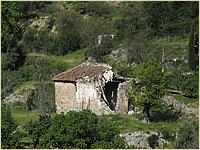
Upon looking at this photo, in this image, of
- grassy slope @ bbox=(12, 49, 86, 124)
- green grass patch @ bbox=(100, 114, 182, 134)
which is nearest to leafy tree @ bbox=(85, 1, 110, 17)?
grassy slope @ bbox=(12, 49, 86, 124)

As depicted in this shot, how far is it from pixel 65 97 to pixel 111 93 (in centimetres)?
232

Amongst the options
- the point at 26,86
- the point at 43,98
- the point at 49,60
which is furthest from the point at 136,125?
the point at 49,60

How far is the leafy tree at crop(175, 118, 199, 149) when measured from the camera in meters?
22.0

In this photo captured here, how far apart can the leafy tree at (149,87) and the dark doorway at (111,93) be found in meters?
2.45

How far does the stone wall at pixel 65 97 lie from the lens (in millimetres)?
29641

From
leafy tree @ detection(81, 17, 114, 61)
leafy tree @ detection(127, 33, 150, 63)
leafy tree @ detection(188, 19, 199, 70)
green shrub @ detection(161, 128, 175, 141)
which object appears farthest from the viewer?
leafy tree @ detection(81, 17, 114, 61)

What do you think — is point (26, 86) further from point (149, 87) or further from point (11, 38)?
point (149, 87)

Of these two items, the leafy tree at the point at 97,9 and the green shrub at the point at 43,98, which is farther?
the leafy tree at the point at 97,9

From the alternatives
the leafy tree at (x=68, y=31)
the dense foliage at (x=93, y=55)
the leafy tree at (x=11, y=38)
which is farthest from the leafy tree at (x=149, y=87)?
the leafy tree at (x=68, y=31)

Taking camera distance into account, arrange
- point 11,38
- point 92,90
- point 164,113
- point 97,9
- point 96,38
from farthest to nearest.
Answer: point 97,9
point 96,38
point 11,38
point 164,113
point 92,90

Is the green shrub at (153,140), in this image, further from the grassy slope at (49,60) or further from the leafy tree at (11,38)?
the leafy tree at (11,38)

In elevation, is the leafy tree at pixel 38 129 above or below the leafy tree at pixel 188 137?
above

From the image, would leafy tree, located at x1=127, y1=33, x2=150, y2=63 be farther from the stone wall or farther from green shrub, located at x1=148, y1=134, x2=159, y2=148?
green shrub, located at x1=148, y1=134, x2=159, y2=148

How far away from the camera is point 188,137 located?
915 inches
